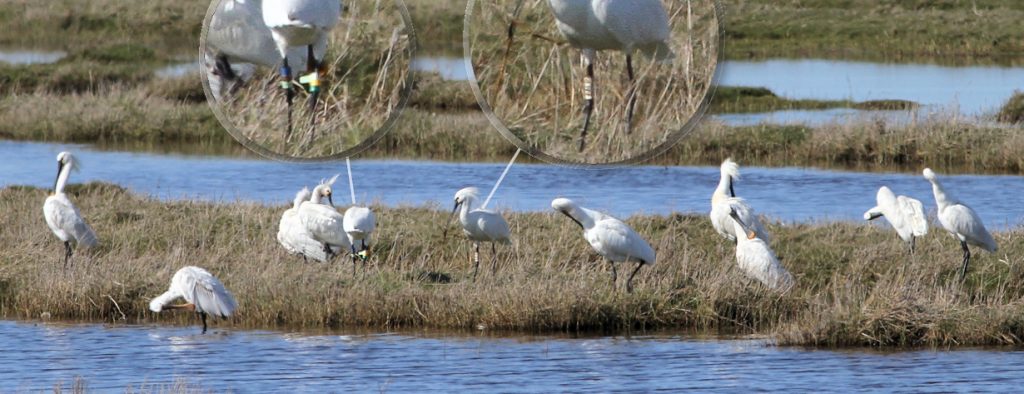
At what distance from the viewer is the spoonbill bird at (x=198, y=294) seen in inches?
467

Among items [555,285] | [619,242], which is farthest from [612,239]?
[555,285]

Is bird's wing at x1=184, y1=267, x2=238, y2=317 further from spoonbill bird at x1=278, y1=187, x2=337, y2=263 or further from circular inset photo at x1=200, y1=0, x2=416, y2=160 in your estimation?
circular inset photo at x1=200, y1=0, x2=416, y2=160

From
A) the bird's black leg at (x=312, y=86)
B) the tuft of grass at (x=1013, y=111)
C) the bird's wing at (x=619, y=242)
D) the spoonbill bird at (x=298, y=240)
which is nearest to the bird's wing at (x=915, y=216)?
the bird's wing at (x=619, y=242)

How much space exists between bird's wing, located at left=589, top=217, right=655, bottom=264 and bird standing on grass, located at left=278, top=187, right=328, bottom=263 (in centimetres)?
228

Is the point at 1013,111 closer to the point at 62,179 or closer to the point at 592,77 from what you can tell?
the point at 62,179

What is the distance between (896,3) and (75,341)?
120 feet

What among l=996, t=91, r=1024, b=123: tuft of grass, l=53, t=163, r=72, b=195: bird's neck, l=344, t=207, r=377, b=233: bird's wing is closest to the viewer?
l=344, t=207, r=377, b=233: bird's wing

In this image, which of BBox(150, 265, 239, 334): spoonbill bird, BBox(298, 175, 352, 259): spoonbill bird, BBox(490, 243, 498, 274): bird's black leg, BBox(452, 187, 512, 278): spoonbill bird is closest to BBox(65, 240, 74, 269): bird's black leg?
BBox(150, 265, 239, 334): spoonbill bird

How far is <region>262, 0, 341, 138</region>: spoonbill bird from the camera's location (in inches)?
283

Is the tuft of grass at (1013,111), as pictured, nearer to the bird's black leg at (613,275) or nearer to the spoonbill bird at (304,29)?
the bird's black leg at (613,275)

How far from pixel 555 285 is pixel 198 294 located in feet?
8.36

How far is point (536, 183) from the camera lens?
21797 mm

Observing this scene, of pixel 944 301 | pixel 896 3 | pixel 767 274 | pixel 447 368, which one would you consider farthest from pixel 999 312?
pixel 896 3

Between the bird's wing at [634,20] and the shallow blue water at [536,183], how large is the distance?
452 inches
